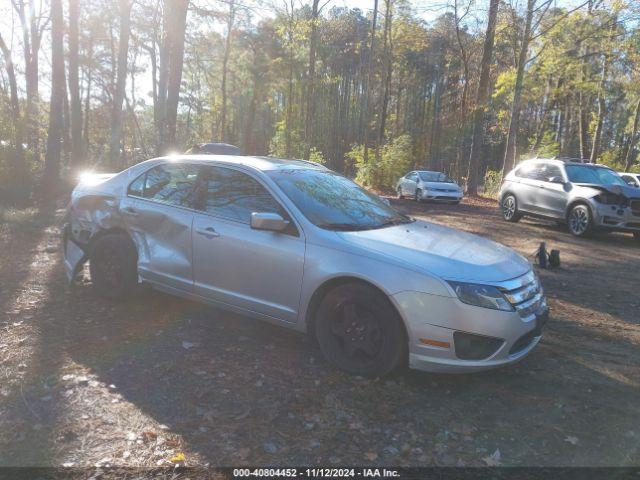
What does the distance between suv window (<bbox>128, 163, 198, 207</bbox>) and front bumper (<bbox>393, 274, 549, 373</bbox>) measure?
2.42 metres

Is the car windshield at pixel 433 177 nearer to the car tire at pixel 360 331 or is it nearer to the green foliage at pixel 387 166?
the green foliage at pixel 387 166

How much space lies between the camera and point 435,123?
48.3 metres

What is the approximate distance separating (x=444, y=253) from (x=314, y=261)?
985 mm

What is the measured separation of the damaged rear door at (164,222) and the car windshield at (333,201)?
0.96 m

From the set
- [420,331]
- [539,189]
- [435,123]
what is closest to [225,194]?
[420,331]

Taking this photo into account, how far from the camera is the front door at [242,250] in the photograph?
4.18 meters

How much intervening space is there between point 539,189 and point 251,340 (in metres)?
10.5

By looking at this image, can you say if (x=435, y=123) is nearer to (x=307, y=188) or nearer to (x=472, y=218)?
(x=472, y=218)

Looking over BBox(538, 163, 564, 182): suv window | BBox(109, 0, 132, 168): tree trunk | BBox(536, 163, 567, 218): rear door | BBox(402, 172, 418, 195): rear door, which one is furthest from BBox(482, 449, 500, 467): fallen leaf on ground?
BBox(109, 0, 132, 168): tree trunk

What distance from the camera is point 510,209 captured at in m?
13.9

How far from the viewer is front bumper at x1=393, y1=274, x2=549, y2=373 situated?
11.6ft

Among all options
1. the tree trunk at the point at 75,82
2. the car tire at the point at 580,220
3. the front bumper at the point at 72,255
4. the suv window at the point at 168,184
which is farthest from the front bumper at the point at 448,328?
the tree trunk at the point at 75,82

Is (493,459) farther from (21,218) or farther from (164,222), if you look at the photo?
(21,218)

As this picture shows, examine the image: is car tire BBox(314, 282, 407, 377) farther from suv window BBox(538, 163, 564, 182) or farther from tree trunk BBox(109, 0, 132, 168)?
tree trunk BBox(109, 0, 132, 168)
